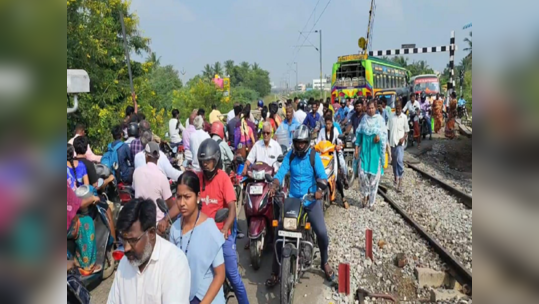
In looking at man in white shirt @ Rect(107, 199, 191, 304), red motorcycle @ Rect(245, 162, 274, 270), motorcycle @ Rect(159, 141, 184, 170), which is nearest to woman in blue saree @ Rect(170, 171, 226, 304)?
man in white shirt @ Rect(107, 199, 191, 304)

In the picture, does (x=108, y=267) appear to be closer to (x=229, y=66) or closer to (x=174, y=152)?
(x=174, y=152)

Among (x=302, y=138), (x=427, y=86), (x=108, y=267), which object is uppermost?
(x=427, y=86)

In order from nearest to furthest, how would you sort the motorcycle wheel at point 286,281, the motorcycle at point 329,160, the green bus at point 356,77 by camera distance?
the motorcycle wheel at point 286,281 → the motorcycle at point 329,160 → the green bus at point 356,77

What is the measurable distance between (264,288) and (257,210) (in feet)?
3.05

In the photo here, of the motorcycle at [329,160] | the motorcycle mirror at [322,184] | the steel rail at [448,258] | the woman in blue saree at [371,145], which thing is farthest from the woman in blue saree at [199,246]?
the woman in blue saree at [371,145]

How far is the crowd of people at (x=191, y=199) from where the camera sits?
2.29 m

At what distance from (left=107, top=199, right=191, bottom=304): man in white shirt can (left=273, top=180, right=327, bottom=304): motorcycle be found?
6.34 feet

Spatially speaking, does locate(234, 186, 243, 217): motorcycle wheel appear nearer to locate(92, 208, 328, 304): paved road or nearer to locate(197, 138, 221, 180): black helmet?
locate(92, 208, 328, 304): paved road

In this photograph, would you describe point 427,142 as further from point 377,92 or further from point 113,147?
point 113,147

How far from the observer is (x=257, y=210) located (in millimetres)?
5160

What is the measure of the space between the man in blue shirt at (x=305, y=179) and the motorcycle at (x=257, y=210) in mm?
381

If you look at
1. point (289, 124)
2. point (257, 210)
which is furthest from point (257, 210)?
point (289, 124)

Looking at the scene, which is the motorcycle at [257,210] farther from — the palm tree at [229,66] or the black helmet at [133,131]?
the palm tree at [229,66]

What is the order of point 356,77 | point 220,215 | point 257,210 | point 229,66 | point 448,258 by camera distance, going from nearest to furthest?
point 220,215, point 257,210, point 448,258, point 356,77, point 229,66
